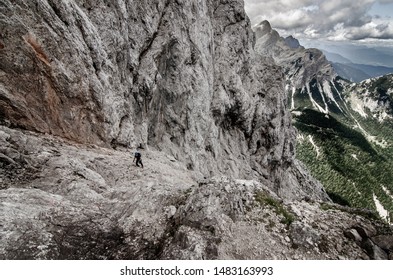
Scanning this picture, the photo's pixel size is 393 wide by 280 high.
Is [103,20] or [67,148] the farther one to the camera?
[103,20]

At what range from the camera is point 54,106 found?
29109 mm

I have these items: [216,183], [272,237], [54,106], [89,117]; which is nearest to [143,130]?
[89,117]

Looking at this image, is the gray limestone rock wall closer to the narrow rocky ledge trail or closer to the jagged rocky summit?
the jagged rocky summit

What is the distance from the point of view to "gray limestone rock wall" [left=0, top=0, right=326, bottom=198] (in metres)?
27.5

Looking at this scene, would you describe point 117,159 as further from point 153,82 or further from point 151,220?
point 153,82

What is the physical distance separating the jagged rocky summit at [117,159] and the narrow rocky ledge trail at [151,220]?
0.26 ft

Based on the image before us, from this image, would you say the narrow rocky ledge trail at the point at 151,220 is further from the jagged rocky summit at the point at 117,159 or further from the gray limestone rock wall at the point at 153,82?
the gray limestone rock wall at the point at 153,82

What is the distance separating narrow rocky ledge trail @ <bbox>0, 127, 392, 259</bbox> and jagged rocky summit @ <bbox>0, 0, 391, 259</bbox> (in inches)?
3.1

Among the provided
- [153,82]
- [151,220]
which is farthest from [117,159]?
[153,82]

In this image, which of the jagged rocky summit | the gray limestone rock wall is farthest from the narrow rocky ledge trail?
the gray limestone rock wall

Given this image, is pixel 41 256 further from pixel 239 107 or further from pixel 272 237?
pixel 239 107

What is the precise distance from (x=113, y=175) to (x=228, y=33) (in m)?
60.0

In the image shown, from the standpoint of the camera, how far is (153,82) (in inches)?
1966

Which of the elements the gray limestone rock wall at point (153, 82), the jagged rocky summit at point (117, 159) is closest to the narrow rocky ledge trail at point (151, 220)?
the jagged rocky summit at point (117, 159)
